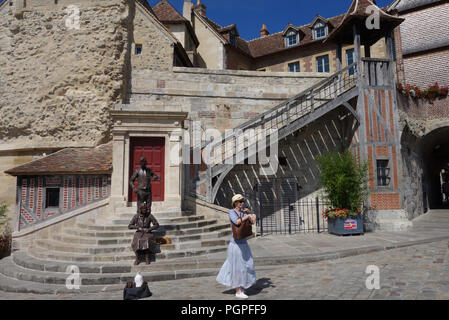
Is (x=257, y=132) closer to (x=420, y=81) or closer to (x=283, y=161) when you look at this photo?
(x=283, y=161)

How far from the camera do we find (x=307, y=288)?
432 centimetres

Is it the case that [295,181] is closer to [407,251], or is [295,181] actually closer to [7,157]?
[407,251]

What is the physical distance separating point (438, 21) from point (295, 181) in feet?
37.7

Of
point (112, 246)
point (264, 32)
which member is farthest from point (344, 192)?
point (264, 32)

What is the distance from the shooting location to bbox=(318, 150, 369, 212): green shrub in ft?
28.9

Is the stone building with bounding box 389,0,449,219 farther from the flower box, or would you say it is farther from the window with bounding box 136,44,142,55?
the window with bounding box 136,44,142,55

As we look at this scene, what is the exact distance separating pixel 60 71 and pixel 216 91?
19.6 ft

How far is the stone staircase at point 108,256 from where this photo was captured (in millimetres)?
5117

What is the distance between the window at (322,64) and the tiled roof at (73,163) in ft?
47.7

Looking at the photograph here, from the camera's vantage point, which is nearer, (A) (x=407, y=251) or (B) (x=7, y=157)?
(A) (x=407, y=251)

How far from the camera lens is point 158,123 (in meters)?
8.07

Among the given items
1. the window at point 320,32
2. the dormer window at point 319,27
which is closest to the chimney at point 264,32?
the dormer window at point 319,27
